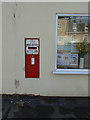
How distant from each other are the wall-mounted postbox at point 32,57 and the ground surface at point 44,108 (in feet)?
2.57

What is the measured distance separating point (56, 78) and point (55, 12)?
2.10 metres

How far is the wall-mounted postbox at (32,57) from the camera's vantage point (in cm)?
396

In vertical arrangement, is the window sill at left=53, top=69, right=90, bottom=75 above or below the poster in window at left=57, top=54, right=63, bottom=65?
below

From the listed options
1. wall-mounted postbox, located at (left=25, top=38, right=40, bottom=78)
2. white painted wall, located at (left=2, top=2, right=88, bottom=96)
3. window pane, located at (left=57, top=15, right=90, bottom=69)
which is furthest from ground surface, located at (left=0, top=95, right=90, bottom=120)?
window pane, located at (left=57, top=15, right=90, bottom=69)

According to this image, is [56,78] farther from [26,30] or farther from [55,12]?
[55,12]

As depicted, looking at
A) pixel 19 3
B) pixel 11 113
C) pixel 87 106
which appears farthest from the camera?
pixel 19 3

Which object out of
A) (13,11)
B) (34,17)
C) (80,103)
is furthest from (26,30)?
(80,103)

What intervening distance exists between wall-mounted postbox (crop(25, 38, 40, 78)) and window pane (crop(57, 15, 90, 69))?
2.41ft

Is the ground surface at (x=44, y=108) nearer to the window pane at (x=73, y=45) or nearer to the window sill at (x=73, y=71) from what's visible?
the window sill at (x=73, y=71)

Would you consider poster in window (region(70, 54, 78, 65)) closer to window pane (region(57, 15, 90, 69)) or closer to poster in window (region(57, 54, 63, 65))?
window pane (region(57, 15, 90, 69))

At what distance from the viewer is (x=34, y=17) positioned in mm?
3879

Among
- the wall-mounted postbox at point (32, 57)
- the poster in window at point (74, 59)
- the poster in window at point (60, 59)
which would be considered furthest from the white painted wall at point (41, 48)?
the poster in window at point (74, 59)

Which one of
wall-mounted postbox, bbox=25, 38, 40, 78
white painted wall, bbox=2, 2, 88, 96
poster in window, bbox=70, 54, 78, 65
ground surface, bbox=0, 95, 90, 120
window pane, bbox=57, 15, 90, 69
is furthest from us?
poster in window, bbox=70, 54, 78, 65

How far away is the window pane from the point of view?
13.6 ft
